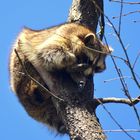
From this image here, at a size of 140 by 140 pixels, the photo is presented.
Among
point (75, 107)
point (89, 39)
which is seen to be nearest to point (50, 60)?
point (89, 39)

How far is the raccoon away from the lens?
15.5 feet

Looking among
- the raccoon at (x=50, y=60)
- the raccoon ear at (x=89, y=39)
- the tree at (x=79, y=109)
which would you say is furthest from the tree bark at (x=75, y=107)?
the raccoon ear at (x=89, y=39)

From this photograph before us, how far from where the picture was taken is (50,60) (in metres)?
4.72

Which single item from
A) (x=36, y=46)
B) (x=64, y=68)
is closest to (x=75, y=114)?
(x=64, y=68)

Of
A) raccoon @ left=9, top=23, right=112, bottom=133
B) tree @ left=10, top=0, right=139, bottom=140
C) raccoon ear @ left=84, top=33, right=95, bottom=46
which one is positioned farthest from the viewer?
raccoon ear @ left=84, top=33, right=95, bottom=46

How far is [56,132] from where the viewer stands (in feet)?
16.2

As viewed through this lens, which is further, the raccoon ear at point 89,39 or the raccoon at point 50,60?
the raccoon ear at point 89,39

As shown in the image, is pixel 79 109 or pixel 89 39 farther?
pixel 89 39

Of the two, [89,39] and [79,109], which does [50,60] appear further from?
[79,109]

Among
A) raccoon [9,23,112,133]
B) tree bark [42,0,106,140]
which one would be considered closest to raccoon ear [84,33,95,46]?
raccoon [9,23,112,133]

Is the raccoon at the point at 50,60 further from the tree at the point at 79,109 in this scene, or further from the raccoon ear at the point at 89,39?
the tree at the point at 79,109

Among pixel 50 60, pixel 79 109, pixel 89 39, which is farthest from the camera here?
pixel 89 39

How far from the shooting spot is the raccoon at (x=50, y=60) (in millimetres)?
4719

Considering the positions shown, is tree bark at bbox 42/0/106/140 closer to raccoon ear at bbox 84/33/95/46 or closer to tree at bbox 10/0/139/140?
tree at bbox 10/0/139/140
